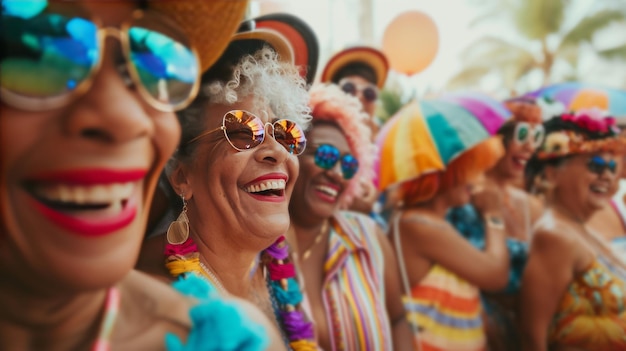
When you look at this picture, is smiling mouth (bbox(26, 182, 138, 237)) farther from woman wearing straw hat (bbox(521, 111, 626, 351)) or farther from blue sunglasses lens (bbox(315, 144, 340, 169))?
woman wearing straw hat (bbox(521, 111, 626, 351))

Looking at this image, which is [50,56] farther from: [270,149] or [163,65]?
[270,149]

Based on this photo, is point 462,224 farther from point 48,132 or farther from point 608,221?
point 48,132

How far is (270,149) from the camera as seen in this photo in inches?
60.1

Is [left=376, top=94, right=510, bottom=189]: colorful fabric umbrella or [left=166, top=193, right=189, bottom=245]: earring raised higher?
[left=166, top=193, right=189, bottom=245]: earring

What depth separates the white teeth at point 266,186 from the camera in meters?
1.52

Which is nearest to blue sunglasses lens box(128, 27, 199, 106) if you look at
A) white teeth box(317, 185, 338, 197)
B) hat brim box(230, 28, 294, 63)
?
hat brim box(230, 28, 294, 63)

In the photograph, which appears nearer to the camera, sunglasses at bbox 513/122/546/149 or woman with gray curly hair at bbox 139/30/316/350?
woman with gray curly hair at bbox 139/30/316/350

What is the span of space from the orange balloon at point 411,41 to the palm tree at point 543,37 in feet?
45.1

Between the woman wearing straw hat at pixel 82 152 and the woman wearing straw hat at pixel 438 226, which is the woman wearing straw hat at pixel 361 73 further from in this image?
the woman wearing straw hat at pixel 82 152

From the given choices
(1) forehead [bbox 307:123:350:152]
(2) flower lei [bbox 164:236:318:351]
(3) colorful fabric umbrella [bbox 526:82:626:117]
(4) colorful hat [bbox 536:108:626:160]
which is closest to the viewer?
(2) flower lei [bbox 164:236:318:351]

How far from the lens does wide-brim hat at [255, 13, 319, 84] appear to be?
1.82 m

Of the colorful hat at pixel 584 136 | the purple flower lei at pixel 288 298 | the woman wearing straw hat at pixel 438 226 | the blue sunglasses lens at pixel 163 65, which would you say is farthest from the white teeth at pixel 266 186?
the colorful hat at pixel 584 136

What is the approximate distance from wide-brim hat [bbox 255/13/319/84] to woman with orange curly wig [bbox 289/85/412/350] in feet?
1.01

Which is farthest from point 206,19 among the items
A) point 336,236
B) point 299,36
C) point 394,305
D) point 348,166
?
point 394,305
